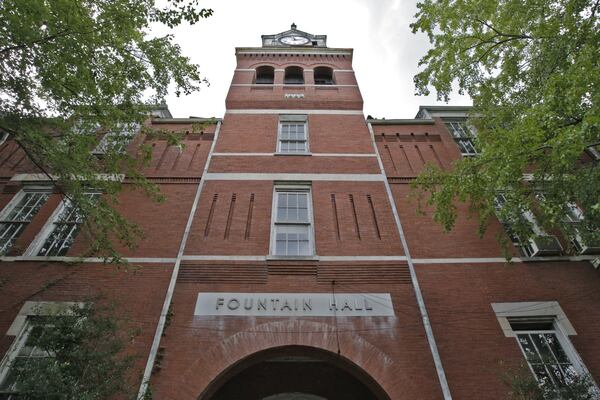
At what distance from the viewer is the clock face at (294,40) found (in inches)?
831

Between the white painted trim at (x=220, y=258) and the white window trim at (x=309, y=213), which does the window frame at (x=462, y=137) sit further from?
the white painted trim at (x=220, y=258)

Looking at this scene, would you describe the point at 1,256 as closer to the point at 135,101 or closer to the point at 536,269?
the point at 135,101

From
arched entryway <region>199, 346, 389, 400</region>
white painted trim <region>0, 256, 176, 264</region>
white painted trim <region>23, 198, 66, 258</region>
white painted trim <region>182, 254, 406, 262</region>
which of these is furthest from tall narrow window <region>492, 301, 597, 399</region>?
white painted trim <region>23, 198, 66, 258</region>

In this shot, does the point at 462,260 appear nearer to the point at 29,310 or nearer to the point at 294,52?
the point at 29,310

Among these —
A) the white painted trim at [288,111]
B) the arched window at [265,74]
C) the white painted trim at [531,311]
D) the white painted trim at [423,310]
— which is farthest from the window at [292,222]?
the arched window at [265,74]

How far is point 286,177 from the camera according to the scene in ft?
38.3

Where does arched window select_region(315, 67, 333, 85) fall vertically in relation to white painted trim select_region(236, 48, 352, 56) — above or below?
below

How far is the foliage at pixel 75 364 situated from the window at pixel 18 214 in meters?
5.59

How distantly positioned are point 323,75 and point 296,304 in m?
13.5

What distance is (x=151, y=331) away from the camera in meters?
7.92

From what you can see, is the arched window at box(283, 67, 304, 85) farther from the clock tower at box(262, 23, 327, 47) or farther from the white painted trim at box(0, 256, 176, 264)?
the white painted trim at box(0, 256, 176, 264)

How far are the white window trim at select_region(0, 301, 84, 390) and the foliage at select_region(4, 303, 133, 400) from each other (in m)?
1.69

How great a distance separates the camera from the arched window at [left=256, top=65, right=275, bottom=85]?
1822 centimetres

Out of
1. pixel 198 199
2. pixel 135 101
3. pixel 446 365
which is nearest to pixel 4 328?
pixel 198 199
